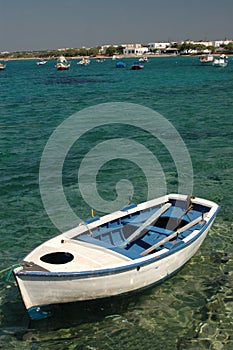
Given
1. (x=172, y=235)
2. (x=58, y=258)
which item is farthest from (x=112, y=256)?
(x=172, y=235)

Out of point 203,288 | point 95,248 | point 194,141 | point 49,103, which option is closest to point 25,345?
point 95,248

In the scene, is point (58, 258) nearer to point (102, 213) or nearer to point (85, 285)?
point (85, 285)

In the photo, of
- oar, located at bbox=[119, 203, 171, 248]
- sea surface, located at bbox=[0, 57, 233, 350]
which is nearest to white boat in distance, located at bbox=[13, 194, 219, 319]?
oar, located at bbox=[119, 203, 171, 248]

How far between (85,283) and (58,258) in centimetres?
136

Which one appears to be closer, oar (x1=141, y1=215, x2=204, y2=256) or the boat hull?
the boat hull

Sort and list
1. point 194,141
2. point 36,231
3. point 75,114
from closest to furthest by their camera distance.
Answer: point 36,231 → point 194,141 → point 75,114

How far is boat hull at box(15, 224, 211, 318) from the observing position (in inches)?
429

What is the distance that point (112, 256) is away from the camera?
12047mm

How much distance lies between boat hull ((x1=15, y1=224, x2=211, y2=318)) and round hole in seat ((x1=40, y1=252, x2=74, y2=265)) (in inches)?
39.3

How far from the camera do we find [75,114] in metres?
49.4

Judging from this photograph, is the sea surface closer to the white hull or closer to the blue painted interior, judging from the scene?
the white hull

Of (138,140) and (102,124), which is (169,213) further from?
(102,124)

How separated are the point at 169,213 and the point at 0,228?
7405mm

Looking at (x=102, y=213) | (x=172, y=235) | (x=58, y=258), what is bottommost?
(x=102, y=213)
